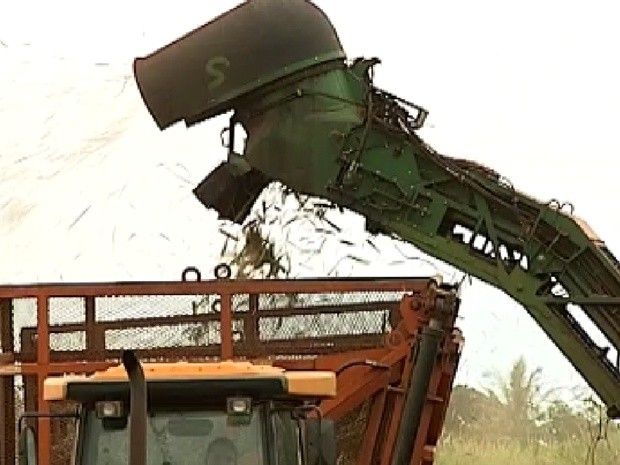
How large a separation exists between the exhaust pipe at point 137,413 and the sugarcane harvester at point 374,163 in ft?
13.3

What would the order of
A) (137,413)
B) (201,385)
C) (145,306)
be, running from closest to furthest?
(137,413) → (201,385) → (145,306)

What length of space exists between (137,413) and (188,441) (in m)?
0.88

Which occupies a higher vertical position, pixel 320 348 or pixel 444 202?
pixel 444 202

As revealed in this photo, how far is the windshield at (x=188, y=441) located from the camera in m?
7.02

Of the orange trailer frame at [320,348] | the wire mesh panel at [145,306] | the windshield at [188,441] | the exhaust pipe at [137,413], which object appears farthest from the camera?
the wire mesh panel at [145,306]

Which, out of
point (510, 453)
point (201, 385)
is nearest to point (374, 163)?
point (201, 385)

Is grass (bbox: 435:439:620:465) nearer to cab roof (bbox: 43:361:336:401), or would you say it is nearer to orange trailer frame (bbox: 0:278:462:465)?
orange trailer frame (bbox: 0:278:462:465)

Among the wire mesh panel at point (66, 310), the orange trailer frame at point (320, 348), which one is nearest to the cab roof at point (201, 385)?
the orange trailer frame at point (320, 348)

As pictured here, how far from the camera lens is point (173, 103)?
10320 millimetres

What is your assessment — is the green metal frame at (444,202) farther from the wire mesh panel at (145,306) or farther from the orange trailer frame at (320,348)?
the wire mesh panel at (145,306)

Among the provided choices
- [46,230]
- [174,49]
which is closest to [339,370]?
[174,49]

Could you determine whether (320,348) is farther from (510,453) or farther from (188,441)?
(510,453)

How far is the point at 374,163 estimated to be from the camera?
33.8 feet

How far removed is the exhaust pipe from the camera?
619 cm
